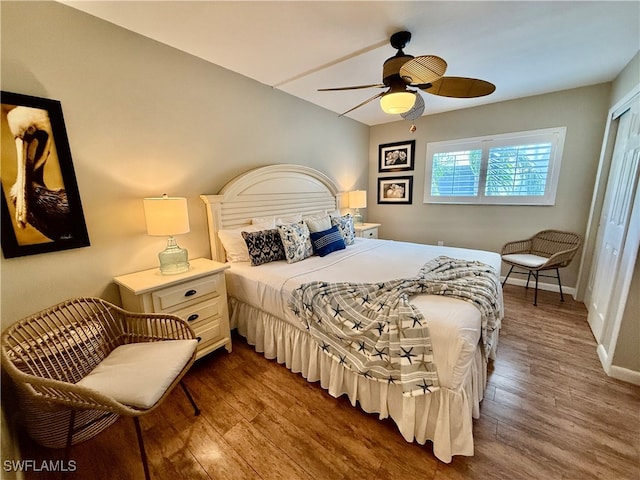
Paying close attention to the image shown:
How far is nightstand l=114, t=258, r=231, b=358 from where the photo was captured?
1765 mm

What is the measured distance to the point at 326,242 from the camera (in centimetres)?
269

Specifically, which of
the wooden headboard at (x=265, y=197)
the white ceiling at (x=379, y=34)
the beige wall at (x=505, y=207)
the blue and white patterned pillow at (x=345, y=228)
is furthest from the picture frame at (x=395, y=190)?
the white ceiling at (x=379, y=34)

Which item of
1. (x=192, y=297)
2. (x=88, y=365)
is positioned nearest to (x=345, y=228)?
(x=192, y=297)

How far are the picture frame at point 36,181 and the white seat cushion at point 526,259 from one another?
167 inches

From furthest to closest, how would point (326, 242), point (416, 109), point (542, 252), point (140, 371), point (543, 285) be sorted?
1. point (543, 285)
2. point (542, 252)
3. point (326, 242)
4. point (416, 109)
5. point (140, 371)

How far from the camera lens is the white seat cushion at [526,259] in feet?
9.75

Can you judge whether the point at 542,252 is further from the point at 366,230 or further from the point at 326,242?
the point at 326,242

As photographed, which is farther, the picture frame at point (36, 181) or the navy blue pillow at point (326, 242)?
the navy blue pillow at point (326, 242)

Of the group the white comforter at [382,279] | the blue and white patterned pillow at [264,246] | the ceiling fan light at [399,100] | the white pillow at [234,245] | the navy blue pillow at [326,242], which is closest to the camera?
the white comforter at [382,279]

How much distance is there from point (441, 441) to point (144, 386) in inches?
60.2

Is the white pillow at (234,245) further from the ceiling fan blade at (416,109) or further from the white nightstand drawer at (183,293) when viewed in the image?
the ceiling fan blade at (416,109)

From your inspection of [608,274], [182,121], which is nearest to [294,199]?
[182,121]

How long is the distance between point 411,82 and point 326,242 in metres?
1.56

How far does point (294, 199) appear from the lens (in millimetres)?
3234
